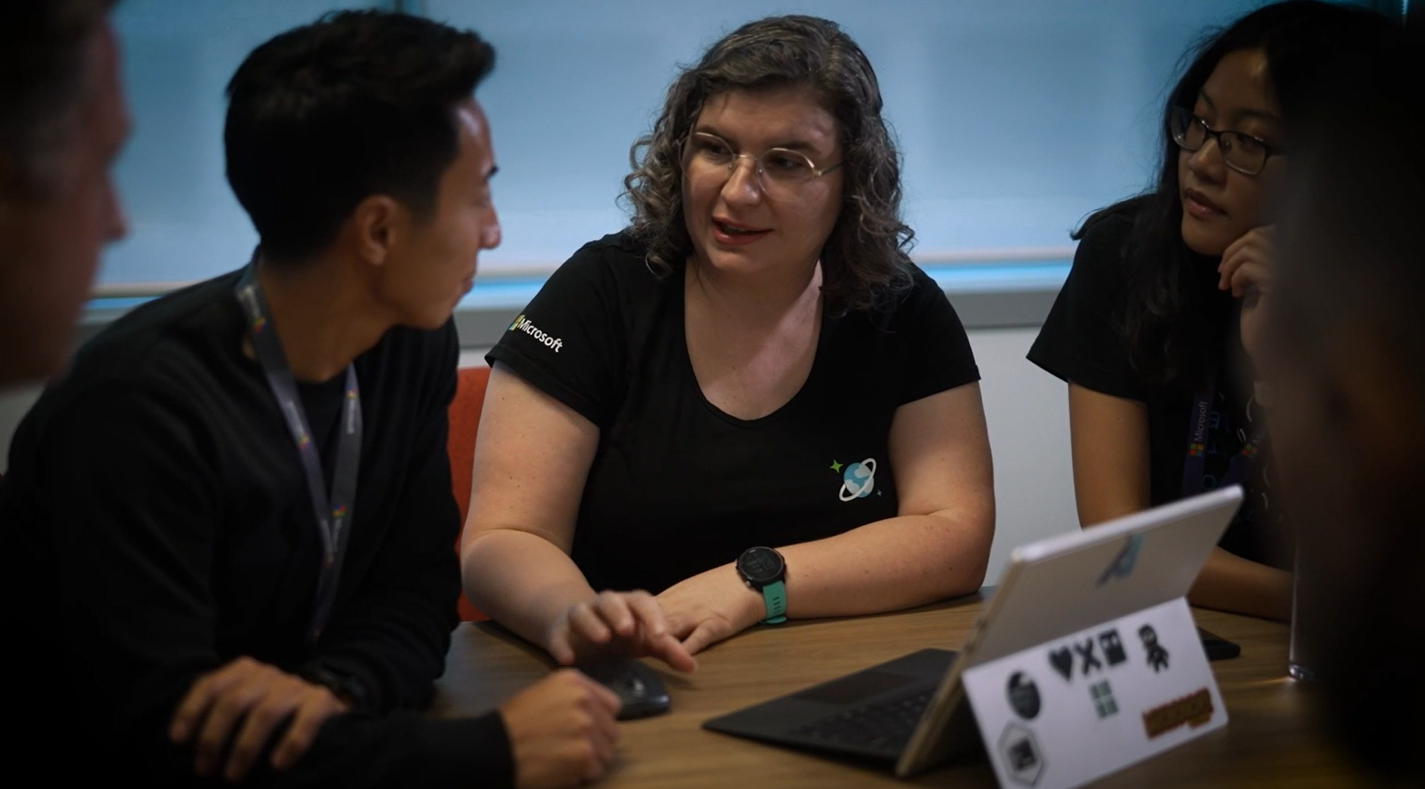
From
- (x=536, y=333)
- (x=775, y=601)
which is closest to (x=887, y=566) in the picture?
(x=775, y=601)

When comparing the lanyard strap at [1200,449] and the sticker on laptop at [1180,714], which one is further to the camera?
the lanyard strap at [1200,449]

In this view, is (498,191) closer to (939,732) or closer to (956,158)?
(956,158)

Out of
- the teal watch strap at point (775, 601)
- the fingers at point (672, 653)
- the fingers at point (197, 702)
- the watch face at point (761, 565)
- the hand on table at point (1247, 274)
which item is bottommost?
the teal watch strap at point (775, 601)

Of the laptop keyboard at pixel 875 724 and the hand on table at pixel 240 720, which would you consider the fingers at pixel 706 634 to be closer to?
the laptop keyboard at pixel 875 724

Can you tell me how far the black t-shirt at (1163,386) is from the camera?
2.05m

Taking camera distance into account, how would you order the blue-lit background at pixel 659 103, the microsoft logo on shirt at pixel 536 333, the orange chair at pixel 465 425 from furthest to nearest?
the blue-lit background at pixel 659 103 → the orange chair at pixel 465 425 → the microsoft logo on shirt at pixel 536 333

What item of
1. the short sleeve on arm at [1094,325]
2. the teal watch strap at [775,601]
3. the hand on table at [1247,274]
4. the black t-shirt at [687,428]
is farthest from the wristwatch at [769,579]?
the hand on table at [1247,274]

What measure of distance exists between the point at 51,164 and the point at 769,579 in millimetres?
1087

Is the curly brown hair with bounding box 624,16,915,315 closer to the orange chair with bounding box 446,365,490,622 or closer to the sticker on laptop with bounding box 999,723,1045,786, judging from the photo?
the orange chair with bounding box 446,365,490,622

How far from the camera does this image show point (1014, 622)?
3.88ft

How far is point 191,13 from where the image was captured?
10.3 ft

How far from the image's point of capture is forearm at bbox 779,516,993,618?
1850 millimetres

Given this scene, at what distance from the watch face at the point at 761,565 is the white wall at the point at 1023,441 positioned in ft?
5.89

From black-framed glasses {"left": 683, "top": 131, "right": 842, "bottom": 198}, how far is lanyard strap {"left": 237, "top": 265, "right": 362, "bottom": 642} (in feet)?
2.50
